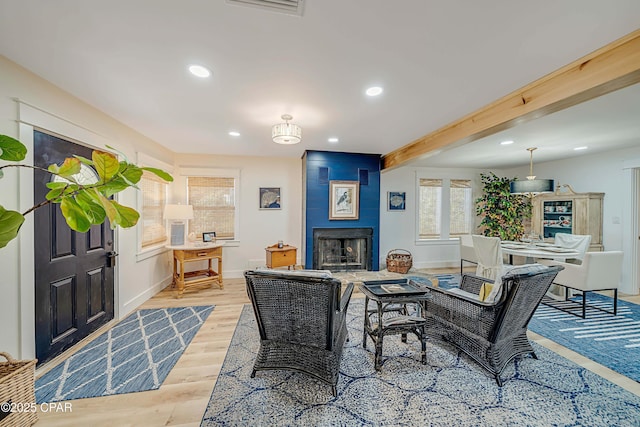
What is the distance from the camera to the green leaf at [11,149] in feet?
3.47

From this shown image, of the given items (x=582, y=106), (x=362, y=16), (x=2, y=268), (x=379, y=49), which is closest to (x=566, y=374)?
(x=582, y=106)

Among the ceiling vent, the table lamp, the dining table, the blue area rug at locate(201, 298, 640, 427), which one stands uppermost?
the ceiling vent

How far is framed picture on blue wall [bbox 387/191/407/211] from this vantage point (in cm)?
579

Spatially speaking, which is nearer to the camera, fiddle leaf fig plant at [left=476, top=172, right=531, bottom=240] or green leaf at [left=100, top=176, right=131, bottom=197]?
green leaf at [left=100, top=176, right=131, bottom=197]

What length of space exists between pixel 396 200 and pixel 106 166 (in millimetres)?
5500

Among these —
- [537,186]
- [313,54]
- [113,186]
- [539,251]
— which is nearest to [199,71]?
[313,54]

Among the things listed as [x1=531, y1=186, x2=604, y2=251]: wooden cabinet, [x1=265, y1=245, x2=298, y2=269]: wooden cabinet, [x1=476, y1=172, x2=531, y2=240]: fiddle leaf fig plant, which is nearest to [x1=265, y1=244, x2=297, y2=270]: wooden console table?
[x1=265, y1=245, x2=298, y2=269]: wooden cabinet

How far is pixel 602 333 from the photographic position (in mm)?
2764

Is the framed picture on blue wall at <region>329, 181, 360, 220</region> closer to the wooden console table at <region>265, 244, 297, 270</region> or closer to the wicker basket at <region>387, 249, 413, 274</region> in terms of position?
the wooden console table at <region>265, 244, 297, 270</region>

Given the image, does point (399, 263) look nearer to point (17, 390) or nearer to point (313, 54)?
point (313, 54)

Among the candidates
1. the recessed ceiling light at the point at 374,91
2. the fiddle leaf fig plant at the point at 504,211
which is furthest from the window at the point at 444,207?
the recessed ceiling light at the point at 374,91

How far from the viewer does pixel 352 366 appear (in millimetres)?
2188

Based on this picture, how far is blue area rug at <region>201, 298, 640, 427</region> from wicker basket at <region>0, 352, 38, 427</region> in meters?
1.05

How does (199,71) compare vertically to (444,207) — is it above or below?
above
